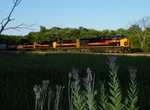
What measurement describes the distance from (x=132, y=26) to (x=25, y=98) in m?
72.0

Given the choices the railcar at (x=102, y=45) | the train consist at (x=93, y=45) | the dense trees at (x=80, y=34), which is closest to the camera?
the railcar at (x=102, y=45)

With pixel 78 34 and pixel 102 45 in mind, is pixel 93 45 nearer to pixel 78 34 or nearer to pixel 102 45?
pixel 102 45

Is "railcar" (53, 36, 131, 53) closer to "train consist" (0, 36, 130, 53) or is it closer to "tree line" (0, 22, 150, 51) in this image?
"train consist" (0, 36, 130, 53)

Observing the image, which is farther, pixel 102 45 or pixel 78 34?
pixel 78 34

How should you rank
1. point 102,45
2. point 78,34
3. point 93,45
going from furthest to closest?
point 78,34 → point 93,45 → point 102,45

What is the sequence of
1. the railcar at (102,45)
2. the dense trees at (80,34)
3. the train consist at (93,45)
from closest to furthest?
the railcar at (102,45) → the train consist at (93,45) → the dense trees at (80,34)

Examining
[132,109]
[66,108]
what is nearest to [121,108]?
[132,109]

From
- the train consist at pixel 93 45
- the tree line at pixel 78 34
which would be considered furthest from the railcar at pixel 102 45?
the tree line at pixel 78 34

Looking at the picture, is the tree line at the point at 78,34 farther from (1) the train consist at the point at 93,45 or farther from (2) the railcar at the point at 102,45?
(2) the railcar at the point at 102,45

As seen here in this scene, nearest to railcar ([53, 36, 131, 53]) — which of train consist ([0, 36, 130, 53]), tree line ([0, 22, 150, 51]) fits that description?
train consist ([0, 36, 130, 53])

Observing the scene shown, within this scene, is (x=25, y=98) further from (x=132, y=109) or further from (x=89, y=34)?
(x=89, y=34)

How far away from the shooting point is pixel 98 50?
163ft

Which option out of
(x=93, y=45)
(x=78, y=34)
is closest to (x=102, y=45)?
(x=93, y=45)

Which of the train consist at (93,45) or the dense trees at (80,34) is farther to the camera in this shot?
the dense trees at (80,34)
